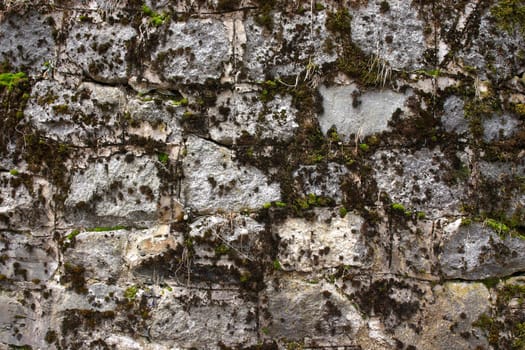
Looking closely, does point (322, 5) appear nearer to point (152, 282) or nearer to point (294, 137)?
point (294, 137)

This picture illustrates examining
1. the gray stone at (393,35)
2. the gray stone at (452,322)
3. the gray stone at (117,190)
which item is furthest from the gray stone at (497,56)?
the gray stone at (117,190)

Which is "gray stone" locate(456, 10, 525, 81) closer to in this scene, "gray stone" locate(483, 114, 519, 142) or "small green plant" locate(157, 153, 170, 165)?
"gray stone" locate(483, 114, 519, 142)

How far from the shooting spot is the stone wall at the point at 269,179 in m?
2.93

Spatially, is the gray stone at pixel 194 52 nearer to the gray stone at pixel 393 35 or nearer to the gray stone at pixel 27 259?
the gray stone at pixel 393 35

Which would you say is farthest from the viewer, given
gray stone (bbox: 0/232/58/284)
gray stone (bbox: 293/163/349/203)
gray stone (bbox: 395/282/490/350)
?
gray stone (bbox: 0/232/58/284)

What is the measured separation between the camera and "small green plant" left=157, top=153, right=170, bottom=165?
306 cm

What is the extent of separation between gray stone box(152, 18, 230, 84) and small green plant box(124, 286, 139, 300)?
1513 mm

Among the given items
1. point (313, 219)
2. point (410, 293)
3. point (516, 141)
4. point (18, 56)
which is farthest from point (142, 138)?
point (516, 141)

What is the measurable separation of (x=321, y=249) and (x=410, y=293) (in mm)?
675

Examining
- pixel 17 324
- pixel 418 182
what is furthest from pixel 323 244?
pixel 17 324

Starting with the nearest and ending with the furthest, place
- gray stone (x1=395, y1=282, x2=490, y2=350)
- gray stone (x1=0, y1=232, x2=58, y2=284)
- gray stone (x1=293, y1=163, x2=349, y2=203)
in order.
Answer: gray stone (x1=395, y1=282, x2=490, y2=350) < gray stone (x1=293, y1=163, x2=349, y2=203) < gray stone (x1=0, y1=232, x2=58, y2=284)

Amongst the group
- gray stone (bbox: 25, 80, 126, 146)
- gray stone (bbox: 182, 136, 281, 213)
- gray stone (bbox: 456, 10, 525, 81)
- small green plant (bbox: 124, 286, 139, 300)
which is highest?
gray stone (bbox: 456, 10, 525, 81)

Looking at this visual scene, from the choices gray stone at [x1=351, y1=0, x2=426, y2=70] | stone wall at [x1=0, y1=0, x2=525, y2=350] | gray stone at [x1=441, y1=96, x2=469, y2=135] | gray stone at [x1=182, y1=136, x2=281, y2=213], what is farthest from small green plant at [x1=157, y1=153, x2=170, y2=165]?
gray stone at [x1=441, y1=96, x2=469, y2=135]

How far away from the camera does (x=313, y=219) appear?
2977 mm
